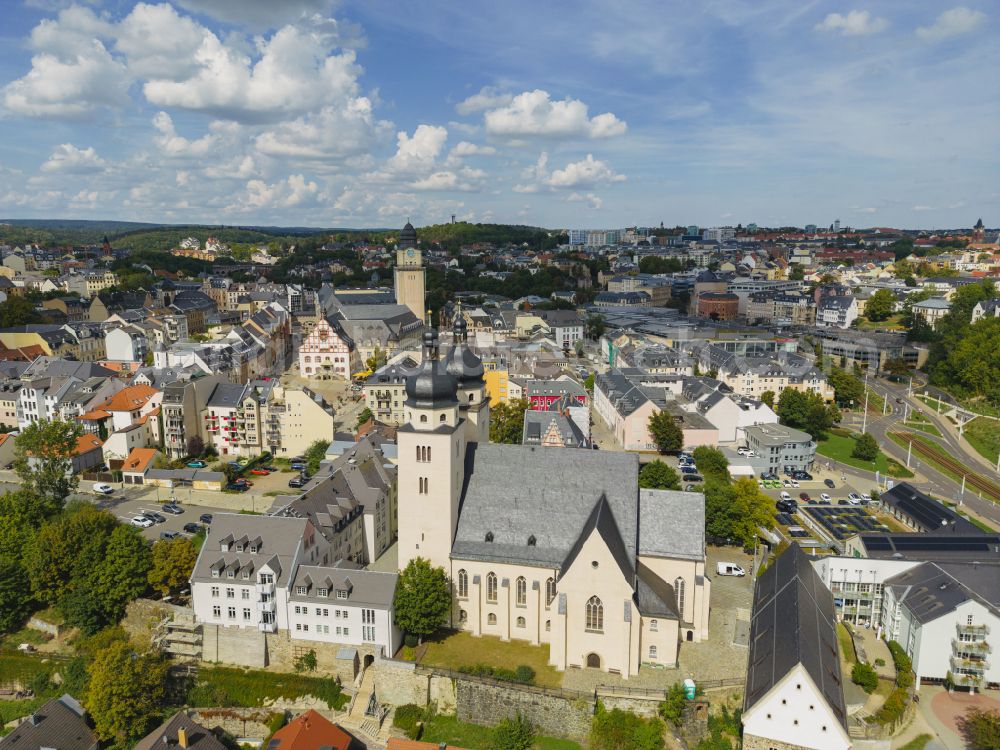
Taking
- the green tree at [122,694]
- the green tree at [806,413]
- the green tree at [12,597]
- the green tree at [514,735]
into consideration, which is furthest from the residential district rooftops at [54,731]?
the green tree at [806,413]

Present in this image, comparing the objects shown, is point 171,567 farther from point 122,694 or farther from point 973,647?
point 973,647

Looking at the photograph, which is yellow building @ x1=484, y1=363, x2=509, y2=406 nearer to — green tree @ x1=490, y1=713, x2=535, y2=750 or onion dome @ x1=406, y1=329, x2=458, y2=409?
onion dome @ x1=406, y1=329, x2=458, y2=409

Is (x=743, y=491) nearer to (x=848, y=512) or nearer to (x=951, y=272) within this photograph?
(x=848, y=512)

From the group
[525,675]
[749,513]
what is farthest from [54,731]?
[749,513]

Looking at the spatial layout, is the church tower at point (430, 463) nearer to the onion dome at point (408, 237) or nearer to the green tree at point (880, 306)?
the onion dome at point (408, 237)

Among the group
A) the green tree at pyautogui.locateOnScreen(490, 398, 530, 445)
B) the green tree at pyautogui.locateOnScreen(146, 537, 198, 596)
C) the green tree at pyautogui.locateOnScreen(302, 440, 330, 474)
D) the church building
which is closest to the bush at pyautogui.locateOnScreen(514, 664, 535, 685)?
the church building
